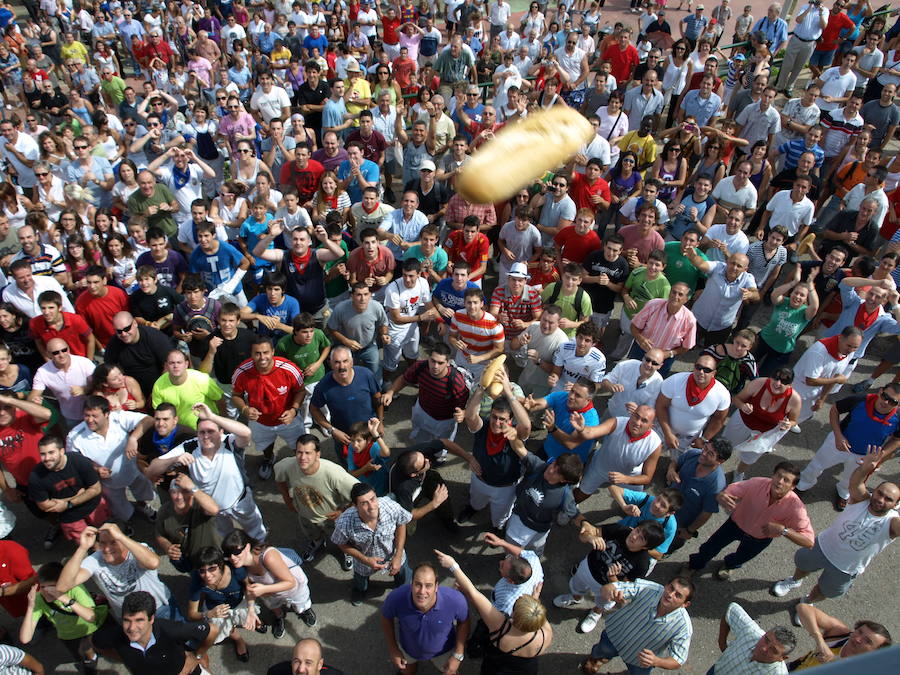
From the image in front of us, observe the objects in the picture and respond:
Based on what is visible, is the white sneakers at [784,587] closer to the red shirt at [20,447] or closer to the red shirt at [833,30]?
the red shirt at [20,447]

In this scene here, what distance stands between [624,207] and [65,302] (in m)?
6.74

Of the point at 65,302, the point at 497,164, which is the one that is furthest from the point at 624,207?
the point at 65,302

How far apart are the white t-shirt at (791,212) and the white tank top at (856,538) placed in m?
4.36

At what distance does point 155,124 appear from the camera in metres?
9.88

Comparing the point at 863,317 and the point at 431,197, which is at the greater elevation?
the point at 431,197

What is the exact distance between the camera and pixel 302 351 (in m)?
6.46

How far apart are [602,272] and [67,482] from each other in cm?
574

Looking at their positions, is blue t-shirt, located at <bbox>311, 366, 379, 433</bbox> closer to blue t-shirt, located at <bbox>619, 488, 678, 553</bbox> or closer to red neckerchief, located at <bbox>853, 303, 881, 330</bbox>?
→ blue t-shirt, located at <bbox>619, 488, 678, 553</bbox>

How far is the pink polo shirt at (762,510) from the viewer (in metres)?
5.22

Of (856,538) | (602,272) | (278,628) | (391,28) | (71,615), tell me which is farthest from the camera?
(391,28)

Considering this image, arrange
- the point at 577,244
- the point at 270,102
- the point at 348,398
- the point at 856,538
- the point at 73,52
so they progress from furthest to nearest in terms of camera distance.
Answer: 1. the point at 73,52
2. the point at 270,102
3. the point at 577,244
4. the point at 348,398
5. the point at 856,538

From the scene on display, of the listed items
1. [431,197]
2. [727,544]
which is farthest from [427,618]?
[431,197]

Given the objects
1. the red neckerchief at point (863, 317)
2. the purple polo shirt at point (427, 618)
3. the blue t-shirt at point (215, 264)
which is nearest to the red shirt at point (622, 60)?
the red neckerchief at point (863, 317)

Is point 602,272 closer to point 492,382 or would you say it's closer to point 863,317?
point 492,382
